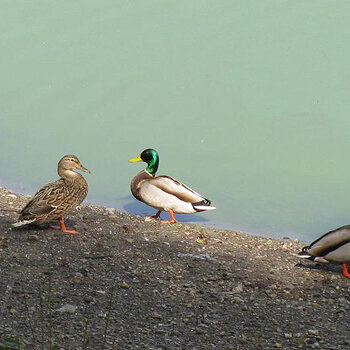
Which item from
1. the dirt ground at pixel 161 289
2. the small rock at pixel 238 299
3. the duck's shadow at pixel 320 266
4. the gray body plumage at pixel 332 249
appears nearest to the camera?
the dirt ground at pixel 161 289

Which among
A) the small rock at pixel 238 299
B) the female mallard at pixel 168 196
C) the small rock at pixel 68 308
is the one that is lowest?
the small rock at pixel 68 308

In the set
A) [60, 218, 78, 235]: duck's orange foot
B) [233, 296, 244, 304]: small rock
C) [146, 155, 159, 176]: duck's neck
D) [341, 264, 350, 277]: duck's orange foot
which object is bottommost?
[233, 296, 244, 304]: small rock

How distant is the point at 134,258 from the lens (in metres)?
6.99

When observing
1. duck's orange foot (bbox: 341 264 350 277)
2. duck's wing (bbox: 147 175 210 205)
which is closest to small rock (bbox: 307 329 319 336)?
duck's orange foot (bbox: 341 264 350 277)

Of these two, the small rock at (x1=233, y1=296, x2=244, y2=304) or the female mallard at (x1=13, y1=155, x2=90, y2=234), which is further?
the female mallard at (x1=13, y1=155, x2=90, y2=234)

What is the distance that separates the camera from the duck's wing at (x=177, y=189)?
348 inches

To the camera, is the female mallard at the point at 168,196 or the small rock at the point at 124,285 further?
the female mallard at the point at 168,196

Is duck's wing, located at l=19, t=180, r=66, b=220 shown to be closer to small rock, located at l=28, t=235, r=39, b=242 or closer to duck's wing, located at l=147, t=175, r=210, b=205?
small rock, located at l=28, t=235, r=39, b=242

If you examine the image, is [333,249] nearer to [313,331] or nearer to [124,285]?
[313,331]

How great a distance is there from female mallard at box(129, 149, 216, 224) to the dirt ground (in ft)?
1.38

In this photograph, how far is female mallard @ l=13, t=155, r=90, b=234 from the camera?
7199 mm

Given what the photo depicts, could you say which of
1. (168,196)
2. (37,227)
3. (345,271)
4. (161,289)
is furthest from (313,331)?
(168,196)

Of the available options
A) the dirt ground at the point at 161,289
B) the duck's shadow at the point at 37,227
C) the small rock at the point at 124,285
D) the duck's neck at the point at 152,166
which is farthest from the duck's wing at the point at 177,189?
the small rock at the point at 124,285

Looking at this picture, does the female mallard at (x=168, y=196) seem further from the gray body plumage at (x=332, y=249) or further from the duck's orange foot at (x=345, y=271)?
the duck's orange foot at (x=345, y=271)
